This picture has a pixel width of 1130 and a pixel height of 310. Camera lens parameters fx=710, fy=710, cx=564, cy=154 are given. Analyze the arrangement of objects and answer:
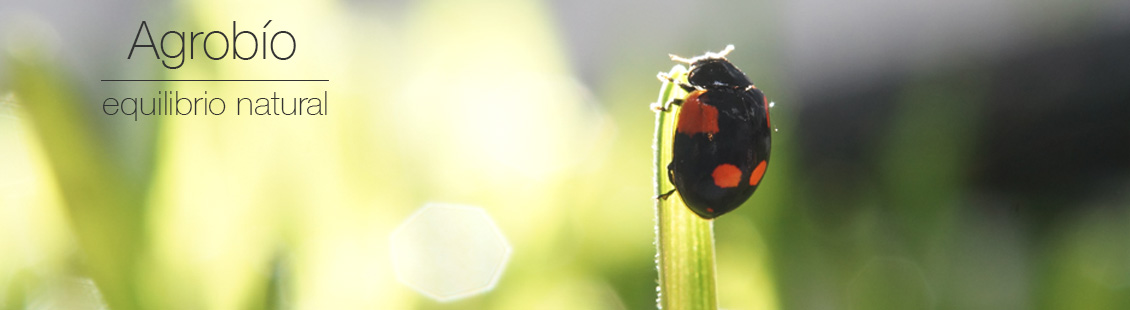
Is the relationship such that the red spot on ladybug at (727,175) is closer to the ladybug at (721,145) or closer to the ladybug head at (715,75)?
the ladybug at (721,145)

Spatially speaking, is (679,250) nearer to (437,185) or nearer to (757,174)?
(757,174)

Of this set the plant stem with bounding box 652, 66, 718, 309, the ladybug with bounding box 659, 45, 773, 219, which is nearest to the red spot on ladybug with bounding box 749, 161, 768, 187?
the ladybug with bounding box 659, 45, 773, 219

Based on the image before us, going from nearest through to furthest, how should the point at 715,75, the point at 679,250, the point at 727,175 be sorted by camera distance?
the point at 679,250
the point at 727,175
the point at 715,75

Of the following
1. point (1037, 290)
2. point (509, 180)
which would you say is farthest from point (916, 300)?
point (509, 180)

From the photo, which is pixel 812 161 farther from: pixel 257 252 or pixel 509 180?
pixel 257 252

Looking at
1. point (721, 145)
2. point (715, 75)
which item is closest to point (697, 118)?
point (721, 145)

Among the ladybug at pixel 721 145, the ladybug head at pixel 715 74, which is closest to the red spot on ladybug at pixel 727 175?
the ladybug at pixel 721 145

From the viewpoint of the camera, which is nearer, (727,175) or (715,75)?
(727,175)

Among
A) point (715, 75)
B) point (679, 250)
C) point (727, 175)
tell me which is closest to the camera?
point (679, 250)
